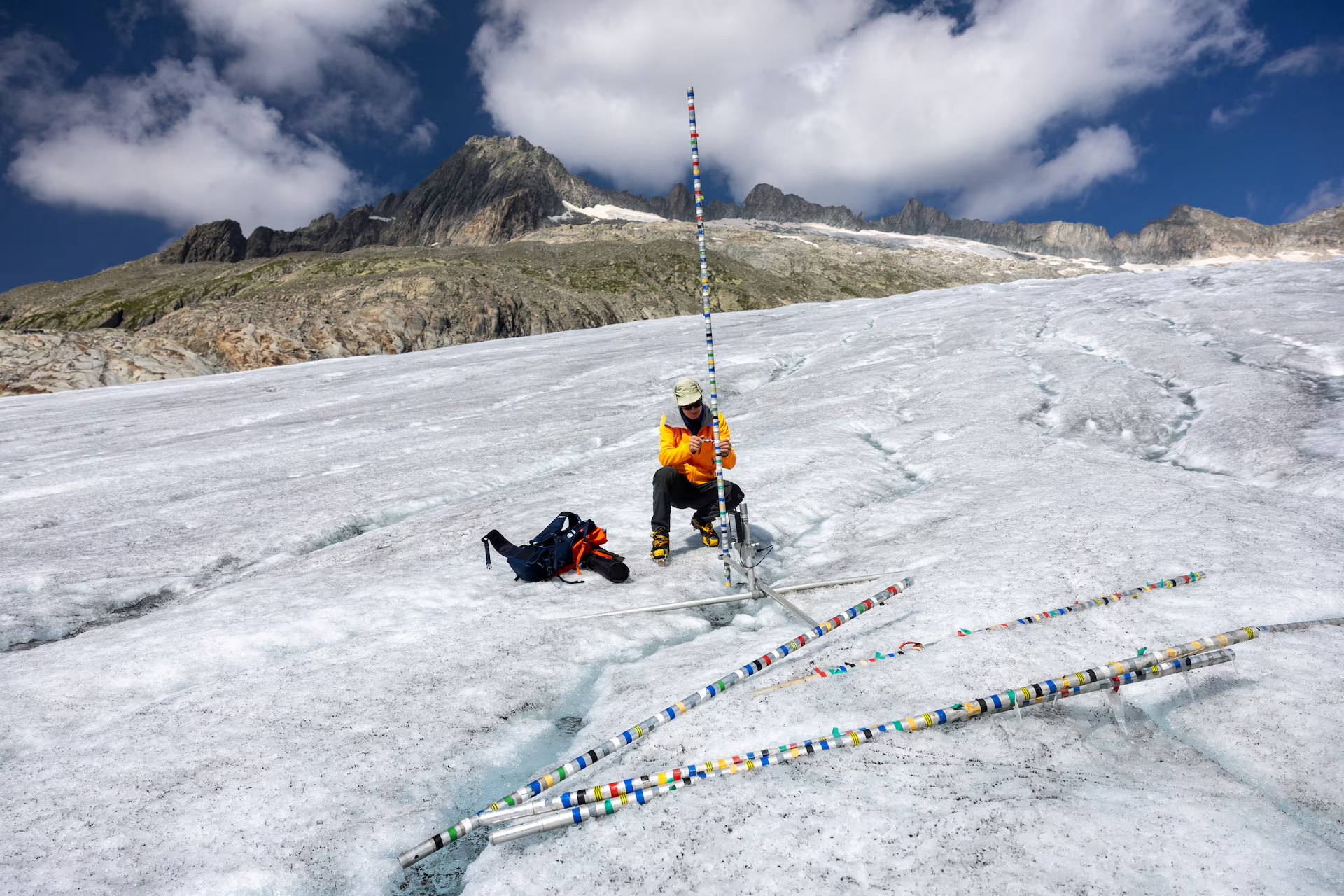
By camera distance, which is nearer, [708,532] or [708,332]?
[708,332]

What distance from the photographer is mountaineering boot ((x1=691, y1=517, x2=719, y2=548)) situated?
831 centimetres

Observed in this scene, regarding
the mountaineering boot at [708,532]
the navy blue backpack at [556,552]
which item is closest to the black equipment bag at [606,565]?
the navy blue backpack at [556,552]

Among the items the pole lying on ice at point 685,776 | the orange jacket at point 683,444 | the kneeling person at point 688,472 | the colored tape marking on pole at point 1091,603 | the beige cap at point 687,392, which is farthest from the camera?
the orange jacket at point 683,444

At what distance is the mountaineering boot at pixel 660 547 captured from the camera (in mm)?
7926

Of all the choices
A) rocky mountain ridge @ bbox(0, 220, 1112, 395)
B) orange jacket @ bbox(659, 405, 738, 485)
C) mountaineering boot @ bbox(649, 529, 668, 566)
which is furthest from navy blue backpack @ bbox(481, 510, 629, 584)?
rocky mountain ridge @ bbox(0, 220, 1112, 395)

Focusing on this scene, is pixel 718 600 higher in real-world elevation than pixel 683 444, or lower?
lower

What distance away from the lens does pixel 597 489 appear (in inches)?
416

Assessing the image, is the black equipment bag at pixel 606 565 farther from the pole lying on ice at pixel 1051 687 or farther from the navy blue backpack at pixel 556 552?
the pole lying on ice at pixel 1051 687

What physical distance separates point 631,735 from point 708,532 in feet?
14.1

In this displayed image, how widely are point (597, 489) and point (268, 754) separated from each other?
6490mm

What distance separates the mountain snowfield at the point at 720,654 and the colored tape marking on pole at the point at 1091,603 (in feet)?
0.23

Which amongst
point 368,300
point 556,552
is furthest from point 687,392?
point 368,300

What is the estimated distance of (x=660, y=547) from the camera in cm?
795

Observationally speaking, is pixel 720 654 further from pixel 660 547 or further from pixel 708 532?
pixel 708 532
